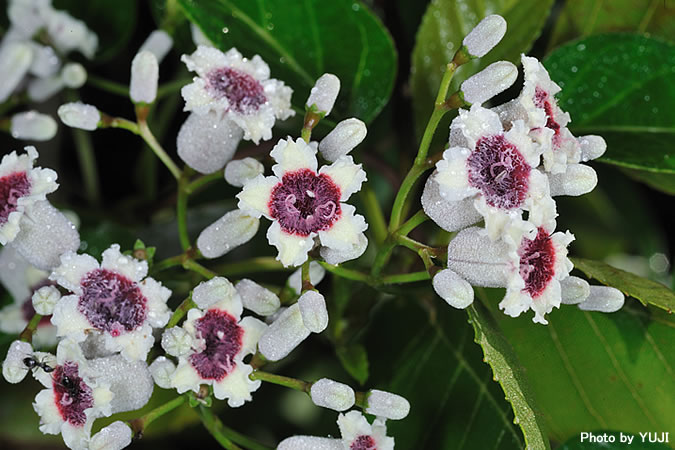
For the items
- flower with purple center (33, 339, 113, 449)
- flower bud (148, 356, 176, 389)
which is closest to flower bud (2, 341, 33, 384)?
flower with purple center (33, 339, 113, 449)

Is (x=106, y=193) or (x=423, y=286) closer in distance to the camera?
(x=423, y=286)

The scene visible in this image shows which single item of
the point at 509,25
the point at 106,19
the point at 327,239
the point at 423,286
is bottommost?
the point at 327,239

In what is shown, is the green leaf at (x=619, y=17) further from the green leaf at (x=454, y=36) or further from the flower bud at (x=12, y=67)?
the flower bud at (x=12, y=67)

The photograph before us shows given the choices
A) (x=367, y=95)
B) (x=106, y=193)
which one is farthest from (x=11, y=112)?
(x=367, y=95)

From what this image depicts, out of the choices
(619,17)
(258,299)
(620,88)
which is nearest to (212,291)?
(258,299)

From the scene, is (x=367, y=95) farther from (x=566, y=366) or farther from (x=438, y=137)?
(x=566, y=366)

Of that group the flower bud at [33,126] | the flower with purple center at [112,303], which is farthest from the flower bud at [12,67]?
the flower with purple center at [112,303]

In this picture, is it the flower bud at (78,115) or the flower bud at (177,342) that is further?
the flower bud at (78,115)
